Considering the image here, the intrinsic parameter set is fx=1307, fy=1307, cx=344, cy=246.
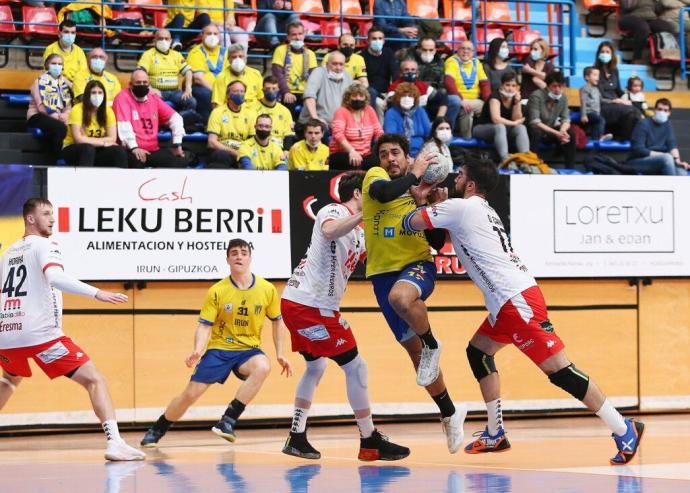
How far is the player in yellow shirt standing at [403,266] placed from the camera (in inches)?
396

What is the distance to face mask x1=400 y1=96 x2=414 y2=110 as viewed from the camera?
1658cm

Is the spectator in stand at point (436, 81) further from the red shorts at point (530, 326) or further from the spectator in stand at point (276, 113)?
the red shorts at point (530, 326)

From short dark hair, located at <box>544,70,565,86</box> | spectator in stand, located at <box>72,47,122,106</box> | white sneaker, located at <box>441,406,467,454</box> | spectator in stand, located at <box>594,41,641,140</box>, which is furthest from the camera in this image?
spectator in stand, located at <box>594,41,641,140</box>

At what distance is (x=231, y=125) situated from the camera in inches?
635

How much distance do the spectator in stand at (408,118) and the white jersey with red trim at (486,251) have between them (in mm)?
6457

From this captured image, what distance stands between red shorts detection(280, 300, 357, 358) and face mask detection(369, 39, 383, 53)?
27.5 ft

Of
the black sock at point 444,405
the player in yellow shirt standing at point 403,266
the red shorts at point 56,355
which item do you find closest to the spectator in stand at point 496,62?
the player in yellow shirt standing at point 403,266

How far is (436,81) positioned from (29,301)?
8.84 m

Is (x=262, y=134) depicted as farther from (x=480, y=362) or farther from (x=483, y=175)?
(x=480, y=362)

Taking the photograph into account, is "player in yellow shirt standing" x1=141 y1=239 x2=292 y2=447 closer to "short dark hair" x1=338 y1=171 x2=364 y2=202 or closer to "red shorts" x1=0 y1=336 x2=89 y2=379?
"red shorts" x1=0 y1=336 x2=89 y2=379

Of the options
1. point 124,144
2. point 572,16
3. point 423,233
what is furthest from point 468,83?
point 423,233

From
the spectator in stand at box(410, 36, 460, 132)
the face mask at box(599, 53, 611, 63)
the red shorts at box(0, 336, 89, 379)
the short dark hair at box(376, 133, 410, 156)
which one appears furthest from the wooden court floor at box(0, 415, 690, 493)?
the face mask at box(599, 53, 611, 63)

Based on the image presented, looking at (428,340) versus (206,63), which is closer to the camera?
(428,340)

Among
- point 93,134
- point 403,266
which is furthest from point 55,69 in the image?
point 403,266
